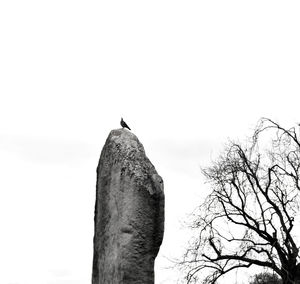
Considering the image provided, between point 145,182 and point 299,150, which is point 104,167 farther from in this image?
point 299,150

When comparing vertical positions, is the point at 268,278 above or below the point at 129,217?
above

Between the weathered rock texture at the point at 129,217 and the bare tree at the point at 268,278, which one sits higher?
the bare tree at the point at 268,278

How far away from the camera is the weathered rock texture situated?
233 inches

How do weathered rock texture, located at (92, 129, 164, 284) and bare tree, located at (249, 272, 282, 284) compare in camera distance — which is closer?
weathered rock texture, located at (92, 129, 164, 284)

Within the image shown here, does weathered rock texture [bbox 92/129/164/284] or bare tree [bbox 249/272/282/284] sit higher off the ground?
bare tree [bbox 249/272/282/284]

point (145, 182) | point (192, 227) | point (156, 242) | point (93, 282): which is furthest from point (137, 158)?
point (192, 227)

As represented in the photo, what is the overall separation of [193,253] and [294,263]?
11.2 ft

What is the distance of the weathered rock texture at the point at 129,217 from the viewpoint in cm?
591

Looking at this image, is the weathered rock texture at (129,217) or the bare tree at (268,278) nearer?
the weathered rock texture at (129,217)

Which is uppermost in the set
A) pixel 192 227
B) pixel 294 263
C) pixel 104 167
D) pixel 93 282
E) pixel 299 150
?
pixel 299 150

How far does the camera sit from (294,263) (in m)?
19.0

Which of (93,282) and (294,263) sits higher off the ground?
Answer: (294,263)

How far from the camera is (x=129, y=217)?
5984 mm

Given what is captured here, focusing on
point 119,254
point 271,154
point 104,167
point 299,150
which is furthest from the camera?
point 271,154
